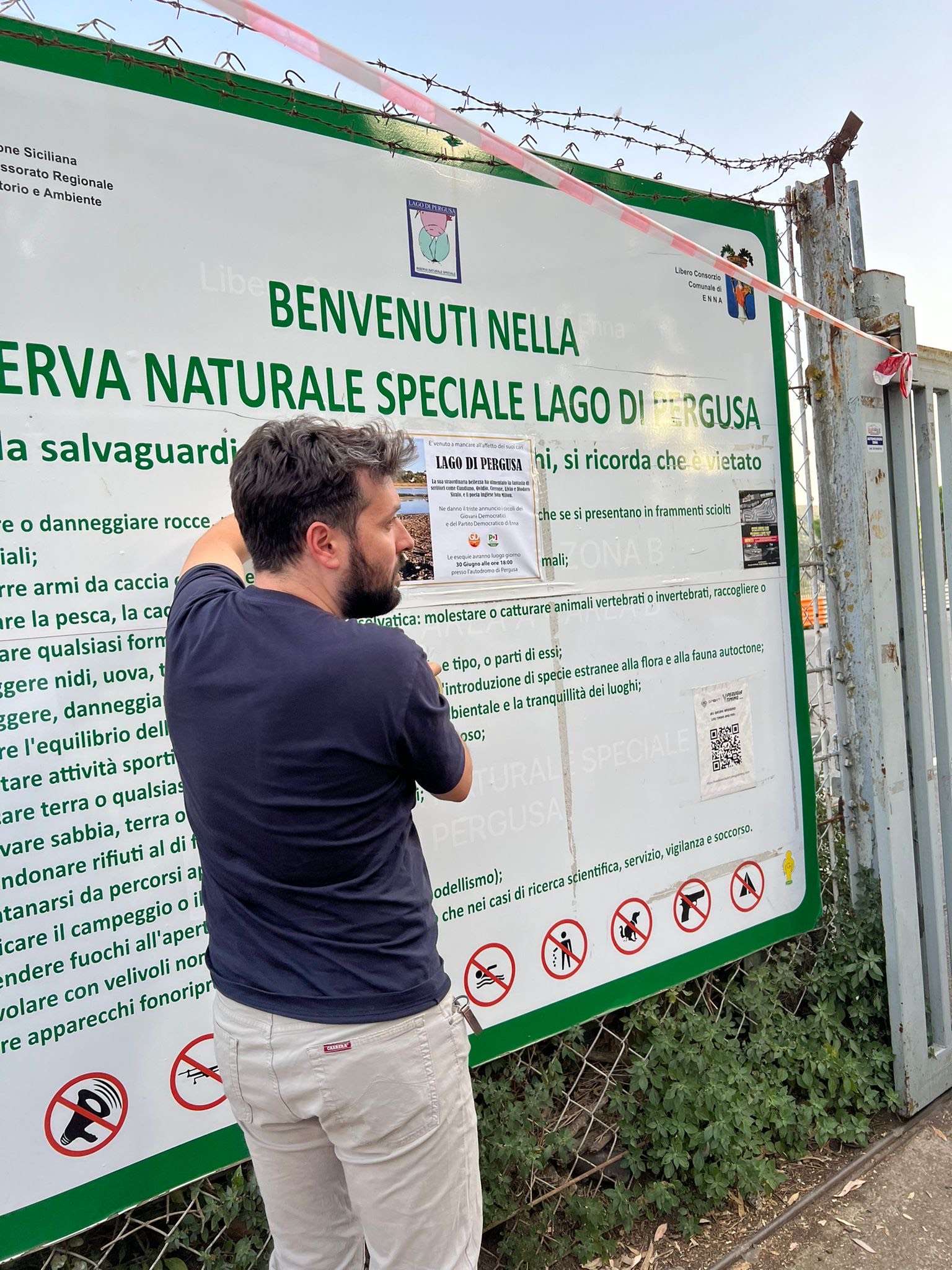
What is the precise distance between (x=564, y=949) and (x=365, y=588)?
1.33 meters

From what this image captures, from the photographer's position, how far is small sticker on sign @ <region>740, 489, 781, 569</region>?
2996 millimetres

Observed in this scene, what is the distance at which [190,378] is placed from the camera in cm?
193

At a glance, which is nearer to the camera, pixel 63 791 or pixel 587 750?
pixel 63 791

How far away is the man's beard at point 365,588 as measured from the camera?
1594 mm

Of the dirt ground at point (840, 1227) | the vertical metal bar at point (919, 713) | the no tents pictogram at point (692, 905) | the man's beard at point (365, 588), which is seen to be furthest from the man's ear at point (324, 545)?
the vertical metal bar at point (919, 713)

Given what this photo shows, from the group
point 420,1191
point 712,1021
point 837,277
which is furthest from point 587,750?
point 837,277

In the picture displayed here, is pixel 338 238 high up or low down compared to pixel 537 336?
up

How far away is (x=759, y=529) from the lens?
3.04 meters

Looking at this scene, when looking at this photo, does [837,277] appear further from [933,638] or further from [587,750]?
[587,750]

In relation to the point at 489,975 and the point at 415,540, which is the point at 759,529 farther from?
the point at 489,975

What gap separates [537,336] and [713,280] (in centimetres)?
78

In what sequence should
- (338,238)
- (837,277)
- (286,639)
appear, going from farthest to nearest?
(837,277), (338,238), (286,639)

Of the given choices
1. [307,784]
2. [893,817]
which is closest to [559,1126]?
[893,817]

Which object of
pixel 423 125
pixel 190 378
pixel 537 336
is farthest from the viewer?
pixel 537 336
